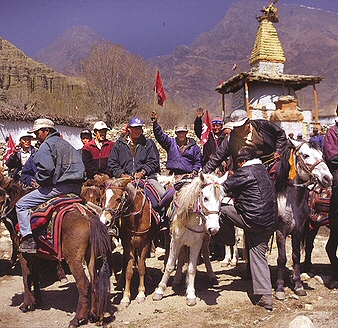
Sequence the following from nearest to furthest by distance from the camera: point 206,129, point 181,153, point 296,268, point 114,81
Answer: point 296,268, point 181,153, point 206,129, point 114,81

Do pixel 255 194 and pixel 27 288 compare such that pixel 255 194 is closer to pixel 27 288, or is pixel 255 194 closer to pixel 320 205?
pixel 320 205

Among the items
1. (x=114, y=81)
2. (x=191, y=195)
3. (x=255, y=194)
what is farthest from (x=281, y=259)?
(x=114, y=81)

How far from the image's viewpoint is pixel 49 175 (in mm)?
4770

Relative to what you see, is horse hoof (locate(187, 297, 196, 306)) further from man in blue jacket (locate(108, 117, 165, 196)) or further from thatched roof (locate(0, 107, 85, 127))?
thatched roof (locate(0, 107, 85, 127))

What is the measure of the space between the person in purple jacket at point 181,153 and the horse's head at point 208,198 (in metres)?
1.61

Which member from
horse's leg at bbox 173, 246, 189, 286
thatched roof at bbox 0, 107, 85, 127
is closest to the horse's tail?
horse's leg at bbox 173, 246, 189, 286

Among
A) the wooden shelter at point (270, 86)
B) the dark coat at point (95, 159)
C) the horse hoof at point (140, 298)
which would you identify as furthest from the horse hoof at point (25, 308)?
the wooden shelter at point (270, 86)

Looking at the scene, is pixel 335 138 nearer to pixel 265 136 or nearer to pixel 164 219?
pixel 265 136

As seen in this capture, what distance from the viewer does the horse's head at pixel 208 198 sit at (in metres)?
4.48

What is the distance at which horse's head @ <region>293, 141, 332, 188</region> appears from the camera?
4914 millimetres

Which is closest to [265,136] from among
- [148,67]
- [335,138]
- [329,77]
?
[335,138]

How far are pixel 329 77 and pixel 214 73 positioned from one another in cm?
5050

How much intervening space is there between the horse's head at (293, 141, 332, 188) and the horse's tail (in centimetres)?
280

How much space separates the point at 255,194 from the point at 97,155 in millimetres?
3489
